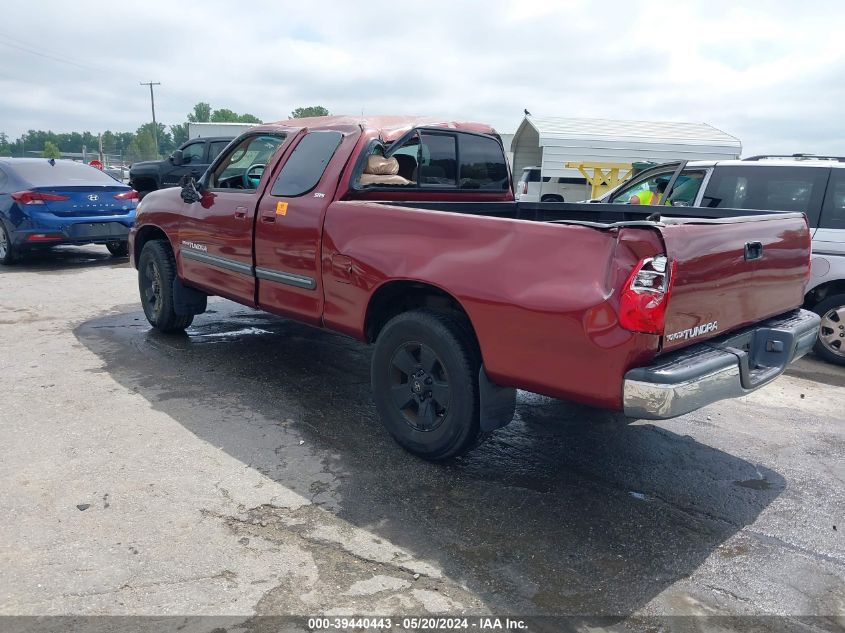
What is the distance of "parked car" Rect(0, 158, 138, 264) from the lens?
963 centimetres

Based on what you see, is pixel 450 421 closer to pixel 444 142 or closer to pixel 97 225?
pixel 444 142

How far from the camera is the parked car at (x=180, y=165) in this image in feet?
49.5

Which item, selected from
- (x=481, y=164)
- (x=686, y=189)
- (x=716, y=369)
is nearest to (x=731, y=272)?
(x=716, y=369)

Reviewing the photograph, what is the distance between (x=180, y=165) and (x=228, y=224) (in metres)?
11.7

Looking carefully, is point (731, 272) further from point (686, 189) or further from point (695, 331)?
point (686, 189)

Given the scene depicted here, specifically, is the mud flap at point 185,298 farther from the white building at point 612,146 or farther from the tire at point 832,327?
the white building at point 612,146

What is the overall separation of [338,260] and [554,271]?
1570 mm

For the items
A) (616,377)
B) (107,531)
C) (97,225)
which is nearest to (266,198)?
(107,531)

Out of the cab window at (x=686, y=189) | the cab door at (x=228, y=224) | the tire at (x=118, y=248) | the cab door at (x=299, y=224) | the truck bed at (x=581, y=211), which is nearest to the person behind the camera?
the cab door at (x=299, y=224)

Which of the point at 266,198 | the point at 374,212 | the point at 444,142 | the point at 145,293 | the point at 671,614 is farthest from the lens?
the point at 145,293

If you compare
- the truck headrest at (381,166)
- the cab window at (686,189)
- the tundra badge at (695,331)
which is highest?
the truck headrest at (381,166)

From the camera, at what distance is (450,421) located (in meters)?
3.55

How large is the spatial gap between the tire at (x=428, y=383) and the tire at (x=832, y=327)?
13.6 feet

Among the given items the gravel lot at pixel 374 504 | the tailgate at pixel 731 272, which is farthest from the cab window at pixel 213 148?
the tailgate at pixel 731 272
